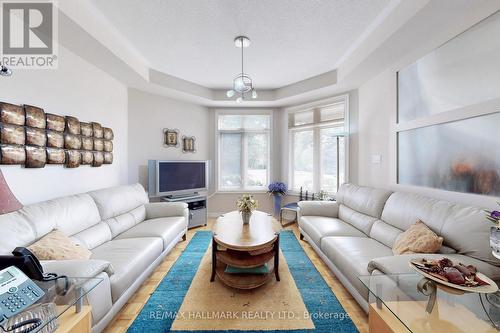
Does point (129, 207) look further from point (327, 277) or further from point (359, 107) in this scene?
point (359, 107)

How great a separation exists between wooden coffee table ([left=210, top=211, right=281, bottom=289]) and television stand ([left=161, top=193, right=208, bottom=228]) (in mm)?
1572

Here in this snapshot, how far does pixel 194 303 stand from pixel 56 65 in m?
2.88

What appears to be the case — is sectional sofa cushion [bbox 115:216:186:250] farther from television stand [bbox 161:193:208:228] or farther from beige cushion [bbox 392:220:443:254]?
beige cushion [bbox 392:220:443:254]

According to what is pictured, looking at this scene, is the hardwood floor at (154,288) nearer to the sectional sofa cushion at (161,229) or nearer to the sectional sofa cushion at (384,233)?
the sectional sofa cushion at (161,229)

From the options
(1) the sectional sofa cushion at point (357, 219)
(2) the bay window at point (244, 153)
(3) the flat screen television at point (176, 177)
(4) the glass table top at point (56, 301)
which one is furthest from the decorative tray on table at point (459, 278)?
(2) the bay window at point (244, 153)

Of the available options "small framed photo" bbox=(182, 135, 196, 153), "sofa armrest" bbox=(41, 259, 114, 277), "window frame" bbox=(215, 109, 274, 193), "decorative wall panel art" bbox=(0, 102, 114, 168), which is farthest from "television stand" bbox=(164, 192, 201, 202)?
"sofa armrest" bbox=(41, 259, 114, 277)

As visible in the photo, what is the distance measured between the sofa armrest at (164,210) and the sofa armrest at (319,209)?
1905mm

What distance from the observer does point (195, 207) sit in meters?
3.91

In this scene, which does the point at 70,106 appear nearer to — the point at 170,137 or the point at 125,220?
the point at 125,220

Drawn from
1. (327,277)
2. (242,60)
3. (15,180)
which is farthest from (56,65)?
(327,277)

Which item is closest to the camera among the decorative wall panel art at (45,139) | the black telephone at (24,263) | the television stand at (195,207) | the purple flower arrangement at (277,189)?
the black telephone at (24,263)

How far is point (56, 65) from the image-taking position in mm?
2166

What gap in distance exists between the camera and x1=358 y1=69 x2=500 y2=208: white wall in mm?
2668

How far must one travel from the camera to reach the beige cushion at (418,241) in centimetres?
156
